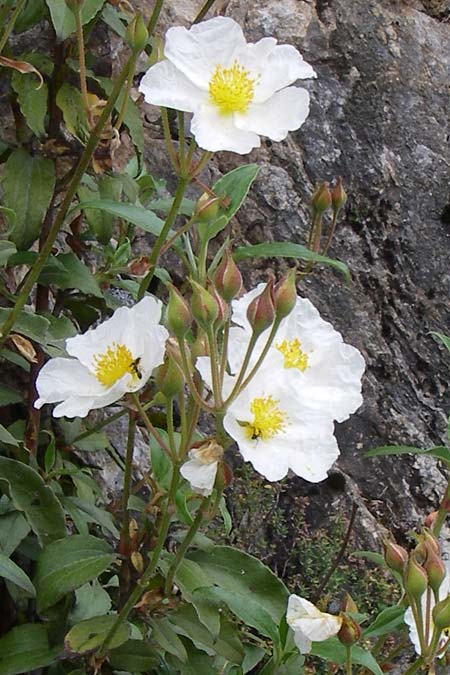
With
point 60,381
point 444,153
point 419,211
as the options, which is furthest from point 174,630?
point 444,153

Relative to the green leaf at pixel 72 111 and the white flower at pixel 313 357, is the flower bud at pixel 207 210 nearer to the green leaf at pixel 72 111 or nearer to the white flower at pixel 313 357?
the white flower at pixel 313 357

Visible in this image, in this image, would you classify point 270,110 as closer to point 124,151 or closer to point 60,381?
point 60,381

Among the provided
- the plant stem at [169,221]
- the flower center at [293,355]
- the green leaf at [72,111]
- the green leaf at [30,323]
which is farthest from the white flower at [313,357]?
the green leaf at [72,111]

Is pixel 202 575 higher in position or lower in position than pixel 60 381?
lower

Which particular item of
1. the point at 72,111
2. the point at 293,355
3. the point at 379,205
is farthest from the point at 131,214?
the point at 379,205

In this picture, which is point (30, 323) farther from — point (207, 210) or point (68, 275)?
point (207, 210)

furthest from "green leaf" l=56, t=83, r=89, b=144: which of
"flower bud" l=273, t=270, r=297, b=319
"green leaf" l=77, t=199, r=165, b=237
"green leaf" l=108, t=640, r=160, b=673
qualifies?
"green leaf" l=108, t=640, r=160, b=673
